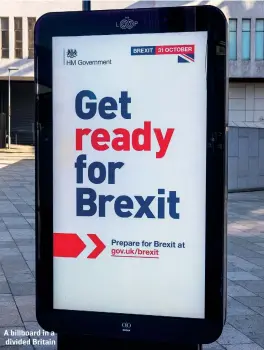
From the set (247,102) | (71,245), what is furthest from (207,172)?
(247,102)

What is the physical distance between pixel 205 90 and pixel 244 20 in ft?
128

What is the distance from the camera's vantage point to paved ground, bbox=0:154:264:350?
177 inches

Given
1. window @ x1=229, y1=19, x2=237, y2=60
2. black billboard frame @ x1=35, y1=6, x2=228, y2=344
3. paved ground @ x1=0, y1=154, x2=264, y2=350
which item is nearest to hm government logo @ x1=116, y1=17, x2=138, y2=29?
black billboard frame @ x1=35, y1=6, x2=228, y2=344

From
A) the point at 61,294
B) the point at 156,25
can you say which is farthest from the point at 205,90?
the point at 61,294

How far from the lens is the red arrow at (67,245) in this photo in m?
2.85

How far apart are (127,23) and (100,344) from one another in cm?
159

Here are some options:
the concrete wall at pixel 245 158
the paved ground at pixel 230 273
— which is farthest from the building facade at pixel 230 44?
the paved ground at pixel 230 273

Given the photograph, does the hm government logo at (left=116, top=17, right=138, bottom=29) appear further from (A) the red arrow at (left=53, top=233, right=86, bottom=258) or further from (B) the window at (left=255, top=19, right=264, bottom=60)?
(B) the window at (left=255, top=19, right=264, bottom=60)

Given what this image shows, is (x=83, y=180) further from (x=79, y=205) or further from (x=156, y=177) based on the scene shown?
(x=156, y=177)

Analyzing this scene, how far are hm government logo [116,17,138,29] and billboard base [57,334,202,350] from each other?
1539 millimetres

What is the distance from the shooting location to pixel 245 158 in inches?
628

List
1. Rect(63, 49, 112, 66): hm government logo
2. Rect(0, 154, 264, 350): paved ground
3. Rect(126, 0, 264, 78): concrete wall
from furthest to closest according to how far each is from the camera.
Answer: Rect(126, 0, 264, 78): concrete wall
Rect(0, 154, 264, 350): paved ground
Rect(63, 49, 112, 66): hm government logo

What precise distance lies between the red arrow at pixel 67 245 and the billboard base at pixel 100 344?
426 millimetres

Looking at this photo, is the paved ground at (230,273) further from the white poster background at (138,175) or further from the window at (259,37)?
the window at (259,37)
